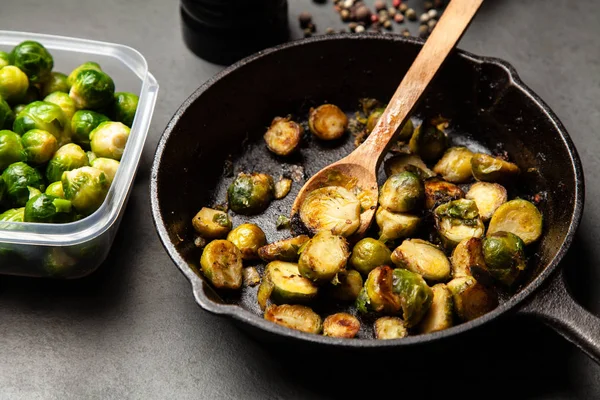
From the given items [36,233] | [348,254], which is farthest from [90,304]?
[348,254]

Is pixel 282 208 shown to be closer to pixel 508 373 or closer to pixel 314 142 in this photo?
pixel 314 142

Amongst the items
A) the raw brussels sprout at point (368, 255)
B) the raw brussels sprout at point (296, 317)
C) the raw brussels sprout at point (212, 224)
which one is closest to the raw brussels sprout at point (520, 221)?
the raw brussels sprout at point (368, 255)

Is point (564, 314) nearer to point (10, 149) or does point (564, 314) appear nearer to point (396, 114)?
point (396, 114)

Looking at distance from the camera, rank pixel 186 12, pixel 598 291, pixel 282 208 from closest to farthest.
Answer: pixel 598 291, pixel 282 208, pixel 186 12

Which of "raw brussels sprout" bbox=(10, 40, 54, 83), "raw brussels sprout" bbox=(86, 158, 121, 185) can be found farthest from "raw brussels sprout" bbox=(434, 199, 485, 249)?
"raw brussels sprout" bbox=(10, 40, 54, 83)

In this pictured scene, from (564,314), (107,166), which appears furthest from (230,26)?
(564,314)

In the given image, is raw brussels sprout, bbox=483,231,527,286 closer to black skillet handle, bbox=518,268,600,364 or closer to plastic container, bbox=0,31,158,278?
black skillet handle, bbox=518,268,600,364
